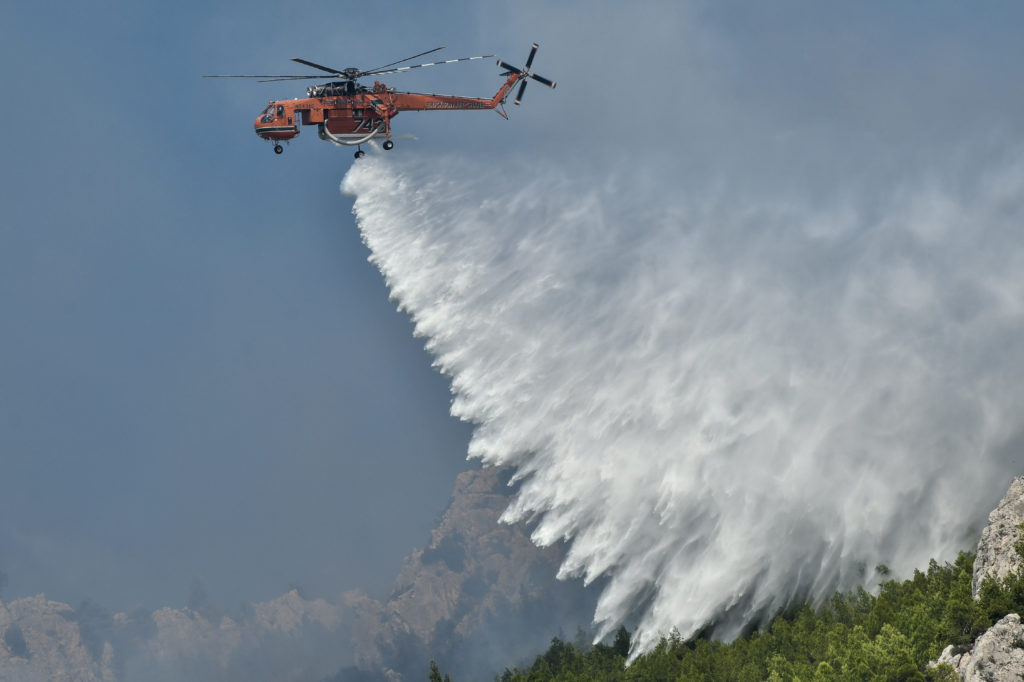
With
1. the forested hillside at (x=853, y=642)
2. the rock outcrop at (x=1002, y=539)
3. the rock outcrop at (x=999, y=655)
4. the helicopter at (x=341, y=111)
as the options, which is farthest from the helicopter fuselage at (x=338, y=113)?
the rock outcrop at (x=999, y=655)

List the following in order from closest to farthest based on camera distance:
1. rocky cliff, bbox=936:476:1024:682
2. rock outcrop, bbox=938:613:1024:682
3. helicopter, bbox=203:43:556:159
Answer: rock outcrop, bbox=938:613:1024:682, rocky cliff, bbox=936:476:1024:682, helicopter, bbox=203:43:556:159

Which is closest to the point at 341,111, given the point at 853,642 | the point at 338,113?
the point at 338,113

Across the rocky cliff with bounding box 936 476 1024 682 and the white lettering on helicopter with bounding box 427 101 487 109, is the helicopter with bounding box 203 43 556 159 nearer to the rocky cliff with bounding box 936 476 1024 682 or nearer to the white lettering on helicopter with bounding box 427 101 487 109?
the white lettering on helicopter with bounding box 427 101 487 109

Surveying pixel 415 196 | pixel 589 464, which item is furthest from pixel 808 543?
pixel 415 196

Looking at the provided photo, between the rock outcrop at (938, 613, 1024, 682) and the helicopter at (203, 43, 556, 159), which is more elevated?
the helicopter at (203, 43, 556, 159)

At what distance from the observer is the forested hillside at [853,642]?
55406 millimetres

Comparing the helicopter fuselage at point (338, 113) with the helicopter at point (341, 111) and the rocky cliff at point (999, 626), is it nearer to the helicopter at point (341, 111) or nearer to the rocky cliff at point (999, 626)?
the helicopter at point (341, 111)

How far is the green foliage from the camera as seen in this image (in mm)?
55406

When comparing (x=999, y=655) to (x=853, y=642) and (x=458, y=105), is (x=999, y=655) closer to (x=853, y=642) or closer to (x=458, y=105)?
(x=853, y=642)

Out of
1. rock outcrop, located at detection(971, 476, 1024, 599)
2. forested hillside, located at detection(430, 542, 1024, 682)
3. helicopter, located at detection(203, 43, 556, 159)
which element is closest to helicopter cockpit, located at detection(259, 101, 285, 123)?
helicopter, located at detection(203, 43, 556, 159)

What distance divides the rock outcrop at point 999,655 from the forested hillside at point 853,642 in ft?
1.88

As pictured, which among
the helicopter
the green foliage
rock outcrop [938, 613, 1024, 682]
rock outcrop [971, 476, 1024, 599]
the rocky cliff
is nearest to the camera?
rock outcrop [938, 613, 1024, 682]

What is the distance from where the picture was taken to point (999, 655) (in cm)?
4775

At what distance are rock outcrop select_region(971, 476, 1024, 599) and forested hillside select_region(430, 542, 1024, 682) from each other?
1.43m
